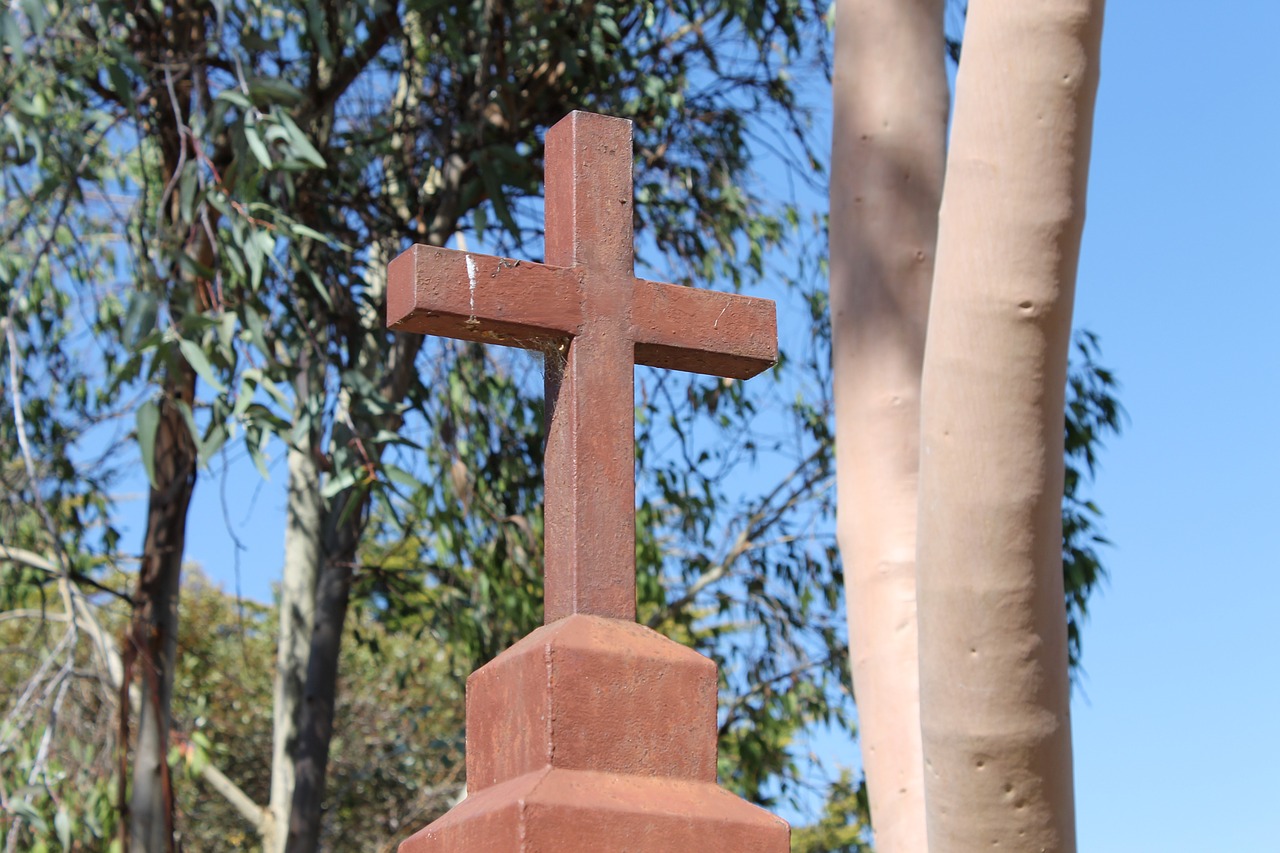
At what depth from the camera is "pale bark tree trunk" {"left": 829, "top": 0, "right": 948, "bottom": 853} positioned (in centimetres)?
371

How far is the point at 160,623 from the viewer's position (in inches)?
255

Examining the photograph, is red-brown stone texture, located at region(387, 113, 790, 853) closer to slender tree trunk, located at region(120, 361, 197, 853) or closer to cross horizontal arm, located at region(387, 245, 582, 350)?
cross horizontal arm, located at region(387, 245, 582, 350)

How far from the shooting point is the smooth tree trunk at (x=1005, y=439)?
2662 millimetres

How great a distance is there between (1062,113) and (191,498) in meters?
4.84

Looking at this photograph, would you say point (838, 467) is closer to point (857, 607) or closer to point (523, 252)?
point (857, 607)

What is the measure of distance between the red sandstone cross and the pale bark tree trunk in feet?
4.01

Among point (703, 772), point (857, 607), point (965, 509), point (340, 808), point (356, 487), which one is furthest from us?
point (340, 808)

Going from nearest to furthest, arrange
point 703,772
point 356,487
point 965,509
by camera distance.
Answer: point 703,772 < point 965,509 < point 356,487

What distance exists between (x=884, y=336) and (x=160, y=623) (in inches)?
150

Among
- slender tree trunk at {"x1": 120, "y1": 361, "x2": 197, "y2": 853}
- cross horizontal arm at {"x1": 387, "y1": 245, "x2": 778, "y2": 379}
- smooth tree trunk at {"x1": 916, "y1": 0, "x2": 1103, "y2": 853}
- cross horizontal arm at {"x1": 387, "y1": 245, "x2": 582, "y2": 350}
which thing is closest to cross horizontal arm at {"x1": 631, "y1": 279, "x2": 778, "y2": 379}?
cross horizontal arm at {"x1": 387, "y1": 245, "x2": 778, "y2": 379}

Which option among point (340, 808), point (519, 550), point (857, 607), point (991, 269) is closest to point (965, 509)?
point (991, 269)

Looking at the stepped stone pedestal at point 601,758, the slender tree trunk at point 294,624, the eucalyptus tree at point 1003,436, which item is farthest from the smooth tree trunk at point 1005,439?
the slender tree trunk at point 294,624

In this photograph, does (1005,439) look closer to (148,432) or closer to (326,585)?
(148,432)

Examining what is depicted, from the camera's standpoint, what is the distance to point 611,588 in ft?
7.86
